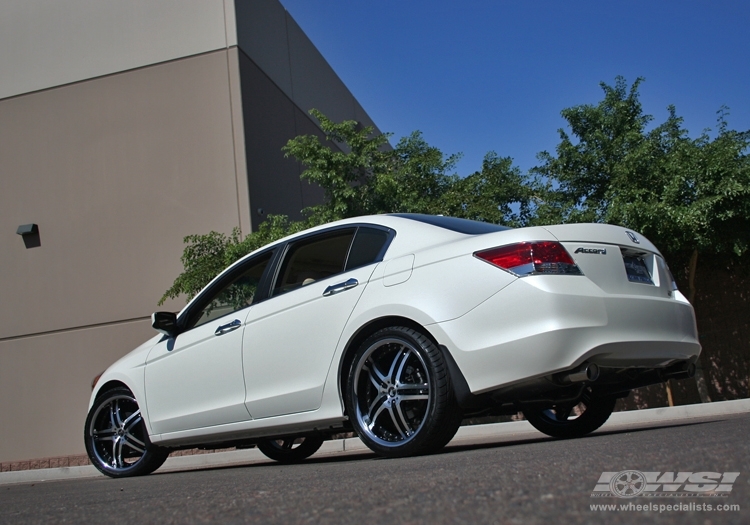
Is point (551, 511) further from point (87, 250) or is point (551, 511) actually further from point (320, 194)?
point (320, 194)

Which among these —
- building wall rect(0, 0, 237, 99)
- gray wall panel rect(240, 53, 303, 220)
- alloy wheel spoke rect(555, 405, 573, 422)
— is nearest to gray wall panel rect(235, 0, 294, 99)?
gray wall panel rect(240, 53, 303, 220)

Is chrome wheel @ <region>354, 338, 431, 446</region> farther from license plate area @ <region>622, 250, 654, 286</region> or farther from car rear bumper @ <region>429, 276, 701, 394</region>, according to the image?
license plate area @ <region>622, 250, 654, 286</region>

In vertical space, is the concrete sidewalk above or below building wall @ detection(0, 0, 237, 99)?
below

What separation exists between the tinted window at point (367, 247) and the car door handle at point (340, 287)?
0.16m

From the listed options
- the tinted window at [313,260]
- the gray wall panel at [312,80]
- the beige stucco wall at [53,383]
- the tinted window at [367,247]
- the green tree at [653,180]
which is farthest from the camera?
the gray wall panel at [312,80]

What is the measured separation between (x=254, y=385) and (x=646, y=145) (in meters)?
10.7

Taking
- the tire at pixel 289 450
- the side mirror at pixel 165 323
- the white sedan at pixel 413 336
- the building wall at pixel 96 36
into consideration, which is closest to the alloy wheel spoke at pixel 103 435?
the white sedan at pixel 413 336

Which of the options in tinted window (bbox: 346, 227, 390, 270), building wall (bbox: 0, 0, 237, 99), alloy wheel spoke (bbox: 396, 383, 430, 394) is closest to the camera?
alloy wheel spoke (bbox: 396, 383, 430, 394)

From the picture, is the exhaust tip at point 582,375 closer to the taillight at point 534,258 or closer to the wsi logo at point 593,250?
the taillight at point 534,258

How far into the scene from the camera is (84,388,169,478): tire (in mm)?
6117

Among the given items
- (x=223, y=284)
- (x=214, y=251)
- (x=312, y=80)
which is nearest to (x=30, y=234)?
(x=214, y=251)

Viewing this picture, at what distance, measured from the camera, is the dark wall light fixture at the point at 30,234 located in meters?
17.0

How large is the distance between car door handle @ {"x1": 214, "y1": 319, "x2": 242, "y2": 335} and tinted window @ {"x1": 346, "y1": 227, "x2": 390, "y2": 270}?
0.99m

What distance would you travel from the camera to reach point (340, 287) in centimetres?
485
